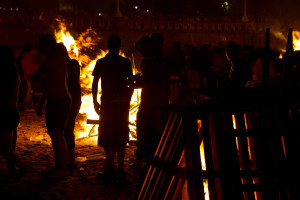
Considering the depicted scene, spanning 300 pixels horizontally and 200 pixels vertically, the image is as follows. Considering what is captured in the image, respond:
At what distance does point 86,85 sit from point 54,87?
407 centimetres

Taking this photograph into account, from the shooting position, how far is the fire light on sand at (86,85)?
8984mm

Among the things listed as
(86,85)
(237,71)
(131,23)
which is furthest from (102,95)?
(131,23)

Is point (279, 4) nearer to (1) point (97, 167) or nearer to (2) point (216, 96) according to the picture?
(1) point (97, 167)

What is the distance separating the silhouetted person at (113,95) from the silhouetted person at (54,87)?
463 millimetres

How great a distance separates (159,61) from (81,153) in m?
2.69

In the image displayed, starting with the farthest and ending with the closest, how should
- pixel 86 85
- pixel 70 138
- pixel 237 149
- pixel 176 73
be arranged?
pixel 86 85 < pixel 70 138 < pixel 176 73 < pixel 237 149

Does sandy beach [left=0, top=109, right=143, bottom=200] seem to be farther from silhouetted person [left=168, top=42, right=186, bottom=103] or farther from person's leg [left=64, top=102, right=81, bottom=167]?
silhouetted person [left=168, top=42, right=186, bottom=103]

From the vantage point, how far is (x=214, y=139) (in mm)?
3434

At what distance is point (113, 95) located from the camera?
572 cm

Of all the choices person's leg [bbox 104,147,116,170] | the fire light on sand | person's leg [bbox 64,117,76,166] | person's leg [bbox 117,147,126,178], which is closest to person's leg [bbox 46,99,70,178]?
person's leg [bbox 64,117,76,166]

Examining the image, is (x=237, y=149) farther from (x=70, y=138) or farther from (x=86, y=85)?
(x=86, y=85)

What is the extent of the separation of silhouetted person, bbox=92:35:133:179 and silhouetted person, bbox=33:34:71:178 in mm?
463

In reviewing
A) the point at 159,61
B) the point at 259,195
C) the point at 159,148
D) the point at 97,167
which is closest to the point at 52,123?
the point at 97,167

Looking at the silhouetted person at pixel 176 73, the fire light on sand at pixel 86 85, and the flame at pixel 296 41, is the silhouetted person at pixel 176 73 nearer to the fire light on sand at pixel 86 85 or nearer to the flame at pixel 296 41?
the fire light on sand at pixel 86 85
